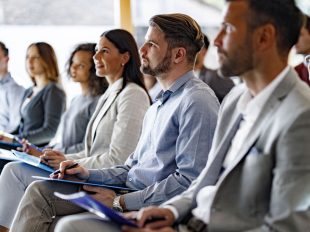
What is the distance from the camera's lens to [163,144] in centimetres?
246

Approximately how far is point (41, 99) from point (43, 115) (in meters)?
0.12

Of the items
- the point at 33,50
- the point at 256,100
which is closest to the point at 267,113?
the point at 256,100

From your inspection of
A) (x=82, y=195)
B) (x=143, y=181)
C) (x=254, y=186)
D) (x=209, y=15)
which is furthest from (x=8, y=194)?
(x=209, y=15)

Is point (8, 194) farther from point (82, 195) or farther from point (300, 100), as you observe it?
point (300, 100)

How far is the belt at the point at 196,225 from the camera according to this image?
1.86m

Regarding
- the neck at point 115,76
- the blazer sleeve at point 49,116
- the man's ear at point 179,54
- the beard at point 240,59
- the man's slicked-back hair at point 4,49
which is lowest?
the blazer sleeve at point 49,116

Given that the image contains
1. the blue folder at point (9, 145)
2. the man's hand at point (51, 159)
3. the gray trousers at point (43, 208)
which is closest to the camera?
the gray trousers at point (43, 208)

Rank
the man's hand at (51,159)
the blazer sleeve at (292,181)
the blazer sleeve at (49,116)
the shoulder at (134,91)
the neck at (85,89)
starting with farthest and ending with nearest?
the blazer sleeve at (49,116), the neck at (85,89), the shoulder at (134,91), the man's hand at (51,159), the blazer sleeve at (292,181)

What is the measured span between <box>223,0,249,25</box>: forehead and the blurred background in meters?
3.51

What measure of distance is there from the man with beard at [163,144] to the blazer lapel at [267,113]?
1.93ft

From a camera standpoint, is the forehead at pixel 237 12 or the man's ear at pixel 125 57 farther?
the man's ear at pixel 125 57

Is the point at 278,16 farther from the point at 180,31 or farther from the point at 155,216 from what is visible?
the point at 180,31

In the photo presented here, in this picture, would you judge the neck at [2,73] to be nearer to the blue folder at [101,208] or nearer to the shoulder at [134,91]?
the shoulder at [134,91]

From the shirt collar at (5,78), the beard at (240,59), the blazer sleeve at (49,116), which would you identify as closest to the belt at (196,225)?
the beard at (240,59)
